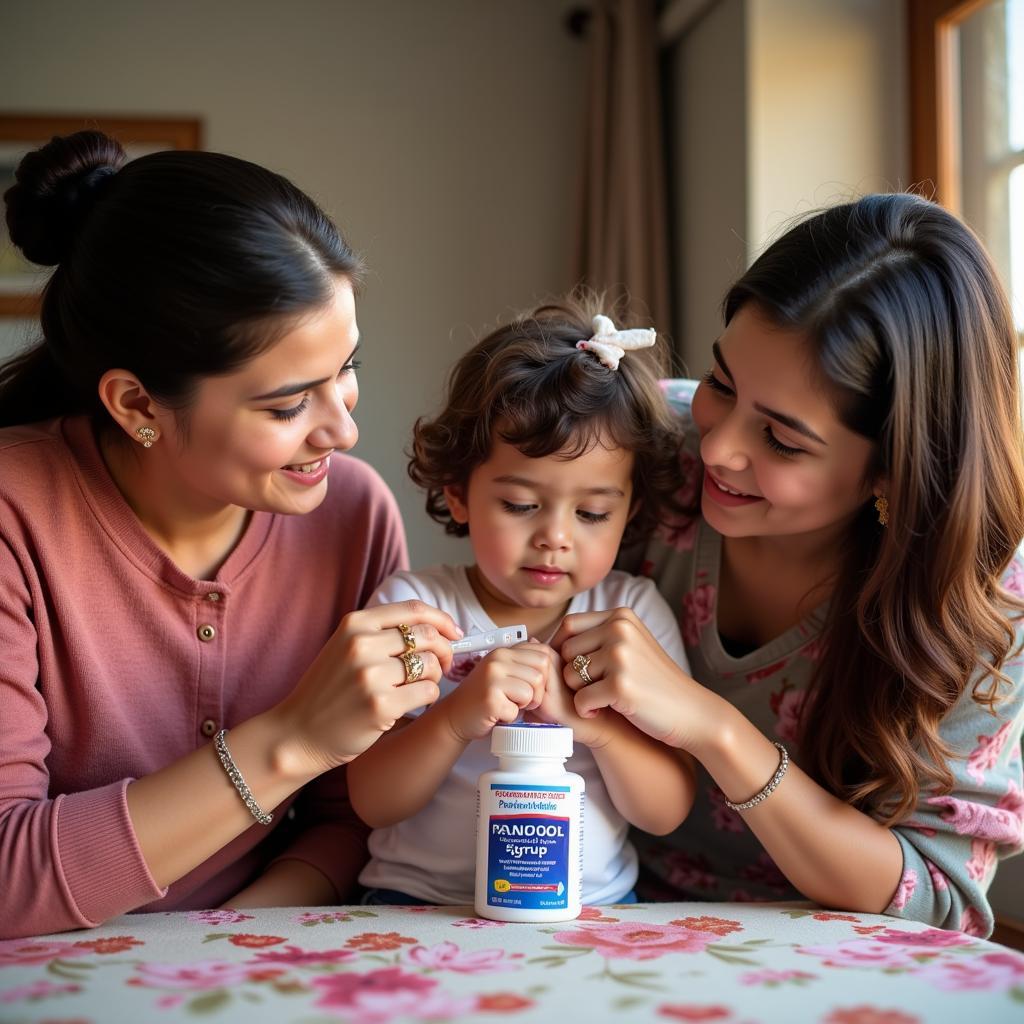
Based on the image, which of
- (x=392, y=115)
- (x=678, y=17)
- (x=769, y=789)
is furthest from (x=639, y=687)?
(x=392, y=115)

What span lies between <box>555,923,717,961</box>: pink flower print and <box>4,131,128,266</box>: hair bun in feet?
3.14

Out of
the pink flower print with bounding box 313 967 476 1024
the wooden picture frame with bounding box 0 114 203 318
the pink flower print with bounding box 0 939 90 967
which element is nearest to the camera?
the pink flower print with bounding box 313 967 476 1024

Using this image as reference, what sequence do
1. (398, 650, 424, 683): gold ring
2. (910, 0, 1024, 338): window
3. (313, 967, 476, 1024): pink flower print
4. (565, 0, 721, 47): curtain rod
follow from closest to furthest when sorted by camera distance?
1. (313, 967, 476, 1024): pink flower print
2. (398, 650, 424, 683): gold ring
3. (910, 0, 1024, 338): window
4. (565, 0, 721, 47): curtain rod

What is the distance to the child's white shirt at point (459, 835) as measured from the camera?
134cm

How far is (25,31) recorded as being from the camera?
372cm

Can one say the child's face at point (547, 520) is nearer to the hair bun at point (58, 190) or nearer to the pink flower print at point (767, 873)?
the pink flower print at point (767, 873)

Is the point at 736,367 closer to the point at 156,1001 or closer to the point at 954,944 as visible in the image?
the point at 954,944

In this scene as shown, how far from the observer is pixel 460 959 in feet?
3.26

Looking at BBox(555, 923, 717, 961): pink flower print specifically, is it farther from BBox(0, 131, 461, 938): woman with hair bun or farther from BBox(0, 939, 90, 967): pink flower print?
BBox(0, 939, 90, 967): pink flower print

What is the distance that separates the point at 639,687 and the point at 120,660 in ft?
2.00

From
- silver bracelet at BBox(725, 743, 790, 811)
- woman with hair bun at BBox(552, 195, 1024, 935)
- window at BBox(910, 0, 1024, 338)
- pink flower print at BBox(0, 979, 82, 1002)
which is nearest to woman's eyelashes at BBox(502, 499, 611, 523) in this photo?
woman with hair bun at BBox(552, 195, 1024, 935)

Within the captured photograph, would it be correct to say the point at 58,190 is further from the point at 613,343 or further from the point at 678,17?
the point at 678,17

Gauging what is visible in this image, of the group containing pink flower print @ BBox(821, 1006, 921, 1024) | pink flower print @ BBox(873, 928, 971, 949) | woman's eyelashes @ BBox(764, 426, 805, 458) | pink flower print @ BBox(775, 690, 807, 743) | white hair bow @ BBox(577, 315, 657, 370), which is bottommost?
pink flower print @ BBox(873, 928, 971, 949)

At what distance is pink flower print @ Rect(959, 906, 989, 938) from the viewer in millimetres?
1294
